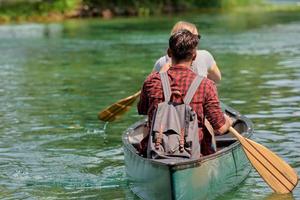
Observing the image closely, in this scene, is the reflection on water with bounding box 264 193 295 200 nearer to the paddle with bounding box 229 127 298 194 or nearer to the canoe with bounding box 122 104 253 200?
the paddle with bounding box 229 127 298 194

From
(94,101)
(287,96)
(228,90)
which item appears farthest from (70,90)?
(287,96)

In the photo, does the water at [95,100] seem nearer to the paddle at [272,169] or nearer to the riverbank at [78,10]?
the paddle at [272,169]

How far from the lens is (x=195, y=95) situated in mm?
6672

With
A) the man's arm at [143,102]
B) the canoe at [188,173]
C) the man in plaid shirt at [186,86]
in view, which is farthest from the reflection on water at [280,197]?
the man's arm at [143,102]

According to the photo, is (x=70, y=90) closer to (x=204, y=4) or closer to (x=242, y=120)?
(x=242, y=120)

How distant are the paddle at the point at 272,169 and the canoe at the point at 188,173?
0.16 metres

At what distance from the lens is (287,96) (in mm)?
13828

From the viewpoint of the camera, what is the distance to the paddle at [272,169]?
746 centimetres

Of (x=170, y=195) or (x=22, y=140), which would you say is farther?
(x=22, y=140)

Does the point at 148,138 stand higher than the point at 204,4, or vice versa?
the point at 148,138

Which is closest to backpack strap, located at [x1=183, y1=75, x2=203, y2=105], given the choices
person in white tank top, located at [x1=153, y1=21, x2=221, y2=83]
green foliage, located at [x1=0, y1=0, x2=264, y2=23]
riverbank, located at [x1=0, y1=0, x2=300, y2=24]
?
person in white tank top, located at [x1=153, y1=21, x2=221, y2=83]

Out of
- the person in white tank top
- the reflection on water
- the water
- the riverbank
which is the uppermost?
the person in white tank top

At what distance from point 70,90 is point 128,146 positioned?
8.76 m

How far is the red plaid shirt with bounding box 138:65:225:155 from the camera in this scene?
6.67 metres
